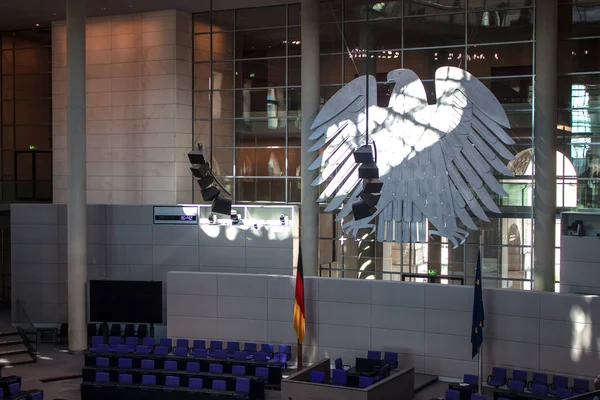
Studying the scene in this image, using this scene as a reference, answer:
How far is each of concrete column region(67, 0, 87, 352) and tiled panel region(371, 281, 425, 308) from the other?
8.07 meters

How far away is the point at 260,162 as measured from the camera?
75.3ft

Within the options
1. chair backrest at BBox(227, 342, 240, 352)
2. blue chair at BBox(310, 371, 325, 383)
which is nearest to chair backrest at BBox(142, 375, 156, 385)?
chair backrest at BBox(227, 342, 240, 352)

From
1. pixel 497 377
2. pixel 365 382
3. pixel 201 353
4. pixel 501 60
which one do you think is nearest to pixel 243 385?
pixel 201 353

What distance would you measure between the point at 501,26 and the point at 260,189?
821 centimetres

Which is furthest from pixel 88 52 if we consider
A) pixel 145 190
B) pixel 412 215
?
pixel 412 215

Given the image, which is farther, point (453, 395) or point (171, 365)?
point (171, 365)

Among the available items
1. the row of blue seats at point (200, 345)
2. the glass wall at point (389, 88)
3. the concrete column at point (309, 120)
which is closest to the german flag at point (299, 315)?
the row of blue seats at point (200, 345)

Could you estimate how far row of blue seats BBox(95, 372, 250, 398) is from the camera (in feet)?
→ 53.5

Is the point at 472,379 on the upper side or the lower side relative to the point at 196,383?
upper

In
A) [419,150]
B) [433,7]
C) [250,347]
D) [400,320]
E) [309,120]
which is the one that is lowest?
[250,347]

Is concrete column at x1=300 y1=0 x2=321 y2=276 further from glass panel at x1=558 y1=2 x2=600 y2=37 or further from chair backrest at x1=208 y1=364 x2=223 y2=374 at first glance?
glass panel at x1=558 y1=2 x2=600 y2=37

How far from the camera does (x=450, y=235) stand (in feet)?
63.9

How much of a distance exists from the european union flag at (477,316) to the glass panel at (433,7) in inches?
283

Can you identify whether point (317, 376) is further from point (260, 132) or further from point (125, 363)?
point (260, 132)
